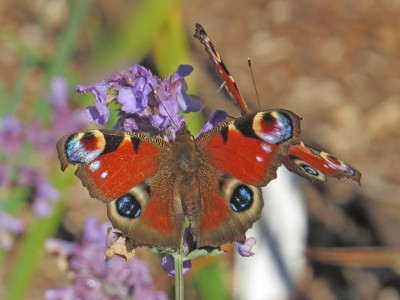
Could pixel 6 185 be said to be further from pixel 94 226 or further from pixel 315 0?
pixel 315 0

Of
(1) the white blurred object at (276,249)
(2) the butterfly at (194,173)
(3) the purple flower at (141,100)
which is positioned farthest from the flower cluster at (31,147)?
(2) the butterfly at (194,173)

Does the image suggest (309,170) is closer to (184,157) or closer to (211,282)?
(184,157)

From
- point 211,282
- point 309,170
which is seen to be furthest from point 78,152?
point 211,282

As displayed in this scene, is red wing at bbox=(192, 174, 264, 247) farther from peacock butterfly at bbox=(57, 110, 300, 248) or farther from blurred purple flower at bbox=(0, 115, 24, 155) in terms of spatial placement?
blurred purple flower at bbox=(0, 115, 24, 155)

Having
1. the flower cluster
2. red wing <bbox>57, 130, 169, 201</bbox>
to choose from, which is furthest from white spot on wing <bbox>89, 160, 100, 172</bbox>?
the flower cluster

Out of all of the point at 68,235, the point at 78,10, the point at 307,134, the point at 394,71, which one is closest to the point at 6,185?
the point at 78,10

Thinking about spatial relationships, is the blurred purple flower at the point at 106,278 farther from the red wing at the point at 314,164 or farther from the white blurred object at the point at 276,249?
the white blurred object at the point at 276,249
